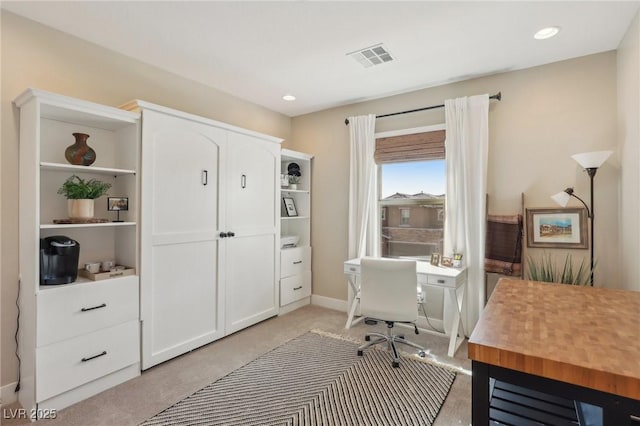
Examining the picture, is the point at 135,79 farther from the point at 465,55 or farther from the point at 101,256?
the point at 465,55

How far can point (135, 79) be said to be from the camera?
109 inches

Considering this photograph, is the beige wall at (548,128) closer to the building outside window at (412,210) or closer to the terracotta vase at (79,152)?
the building outside window at (412,210)

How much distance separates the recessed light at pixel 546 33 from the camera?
2.31m

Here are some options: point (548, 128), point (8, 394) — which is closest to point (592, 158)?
point (548, 128)

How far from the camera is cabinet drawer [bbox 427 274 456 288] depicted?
2799 mm

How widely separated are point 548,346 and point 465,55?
2.52 metres

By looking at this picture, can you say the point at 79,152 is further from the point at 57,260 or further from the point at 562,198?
the point at 562,198

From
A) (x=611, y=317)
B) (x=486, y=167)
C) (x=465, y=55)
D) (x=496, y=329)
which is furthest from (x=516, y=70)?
(x=496, y=329)

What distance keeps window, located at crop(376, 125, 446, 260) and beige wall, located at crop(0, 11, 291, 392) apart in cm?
256

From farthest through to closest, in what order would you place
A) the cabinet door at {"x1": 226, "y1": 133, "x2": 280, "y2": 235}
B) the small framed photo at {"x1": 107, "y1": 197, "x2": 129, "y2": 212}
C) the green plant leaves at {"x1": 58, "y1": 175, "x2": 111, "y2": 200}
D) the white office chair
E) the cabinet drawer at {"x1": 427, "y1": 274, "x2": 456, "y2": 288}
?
1. the cabinet door at {"x1": 226, "y1": 133, "x2": 280, "y2": 235}
2. the cabinet drawer at {"x1": 427, "y1": 274, "x2": 456, "y2": 288}
3. the white office chair
4. the small framed photo at {"x1": 107, "y1": 197, "x2": 129, "y2": 212}
5. the green plant leaves at {"x1": 58, "y1": 175, "x2": 111, "y2": 200}

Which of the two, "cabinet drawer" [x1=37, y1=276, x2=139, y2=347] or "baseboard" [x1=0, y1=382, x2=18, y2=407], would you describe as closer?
"cabinet drawer" [x1=37, y1=276, x2=139, y2=347]

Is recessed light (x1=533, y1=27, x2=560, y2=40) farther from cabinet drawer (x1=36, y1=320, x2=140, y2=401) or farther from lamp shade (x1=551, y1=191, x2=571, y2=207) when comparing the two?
cabinet drawer (x1=36, y1=320, x2=140, y2=401)

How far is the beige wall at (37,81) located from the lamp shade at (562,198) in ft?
11.9

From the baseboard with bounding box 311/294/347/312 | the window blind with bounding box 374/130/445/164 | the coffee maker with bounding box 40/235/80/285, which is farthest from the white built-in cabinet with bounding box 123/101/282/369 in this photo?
the window blind with bounding box 374/130/445/164
